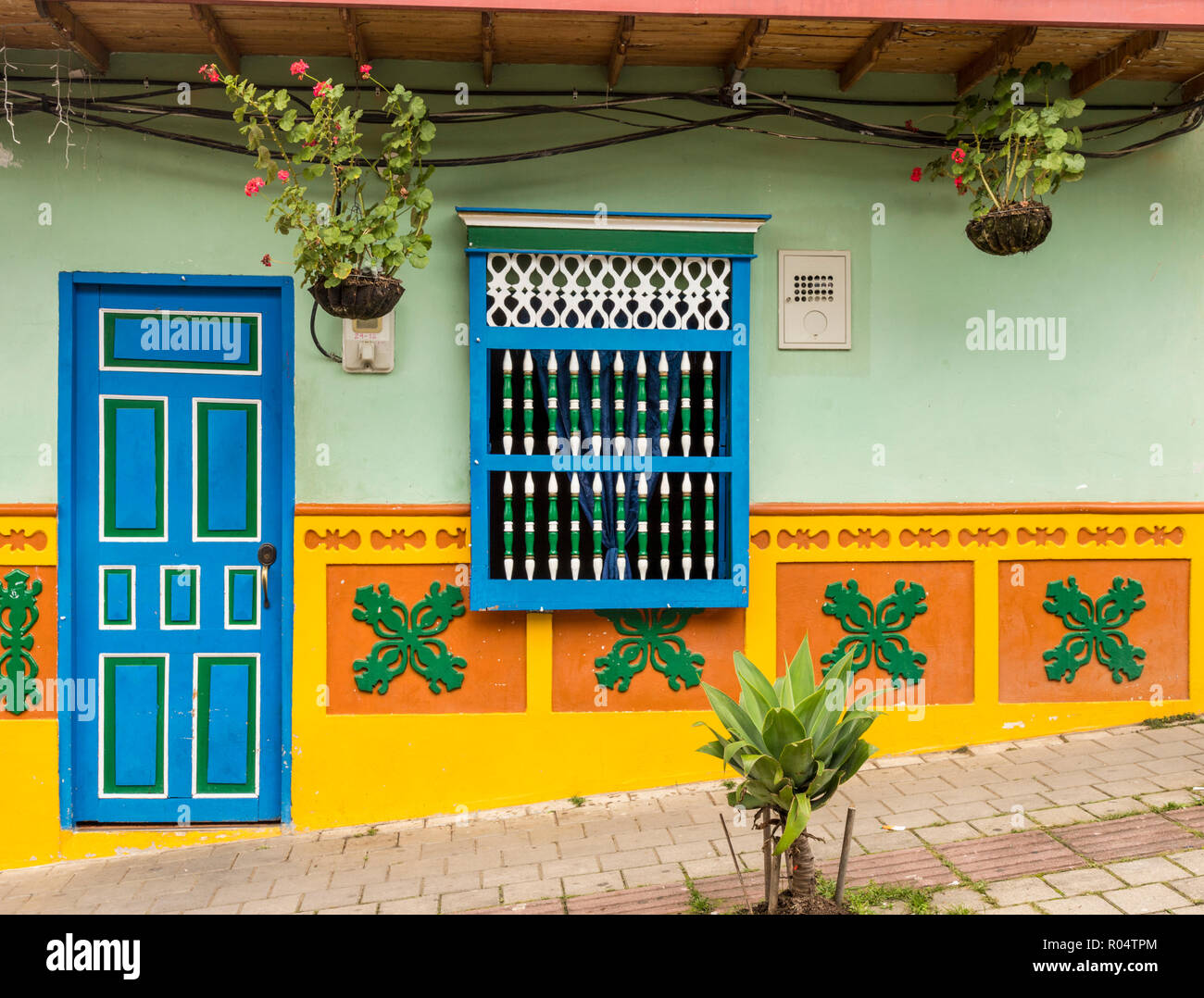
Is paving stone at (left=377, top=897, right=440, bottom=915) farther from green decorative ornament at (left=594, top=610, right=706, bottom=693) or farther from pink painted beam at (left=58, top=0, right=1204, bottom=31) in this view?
pink painted beam at (left=58, top=0, right=1204, bottom=31)

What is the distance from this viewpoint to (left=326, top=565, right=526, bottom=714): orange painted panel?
4906 millimetres

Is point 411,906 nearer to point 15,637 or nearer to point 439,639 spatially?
point 439,639

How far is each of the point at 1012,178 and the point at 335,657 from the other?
394 cm

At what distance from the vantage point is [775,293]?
505 centimetres

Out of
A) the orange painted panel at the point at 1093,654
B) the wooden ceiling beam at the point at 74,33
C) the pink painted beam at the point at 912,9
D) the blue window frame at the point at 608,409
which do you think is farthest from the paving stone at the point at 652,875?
the wooden ceiling beam at the point at 74,33

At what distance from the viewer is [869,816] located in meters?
4.45

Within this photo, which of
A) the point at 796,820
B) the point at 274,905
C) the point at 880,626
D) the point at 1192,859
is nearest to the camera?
the point at 796,820

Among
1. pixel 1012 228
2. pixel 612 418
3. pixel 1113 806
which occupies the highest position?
pixel 1012 228

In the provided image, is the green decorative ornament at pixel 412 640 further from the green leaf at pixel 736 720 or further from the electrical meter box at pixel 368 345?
the green leaf at pixel 736 720

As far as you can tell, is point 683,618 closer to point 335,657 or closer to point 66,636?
point 335,657

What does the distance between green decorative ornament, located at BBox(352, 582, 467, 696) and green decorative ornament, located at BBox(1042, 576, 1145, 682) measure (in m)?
3.06

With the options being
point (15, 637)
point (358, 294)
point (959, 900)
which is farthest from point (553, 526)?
point (15, 637)

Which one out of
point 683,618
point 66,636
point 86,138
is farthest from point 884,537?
point 86,138

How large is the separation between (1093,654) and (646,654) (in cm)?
236
